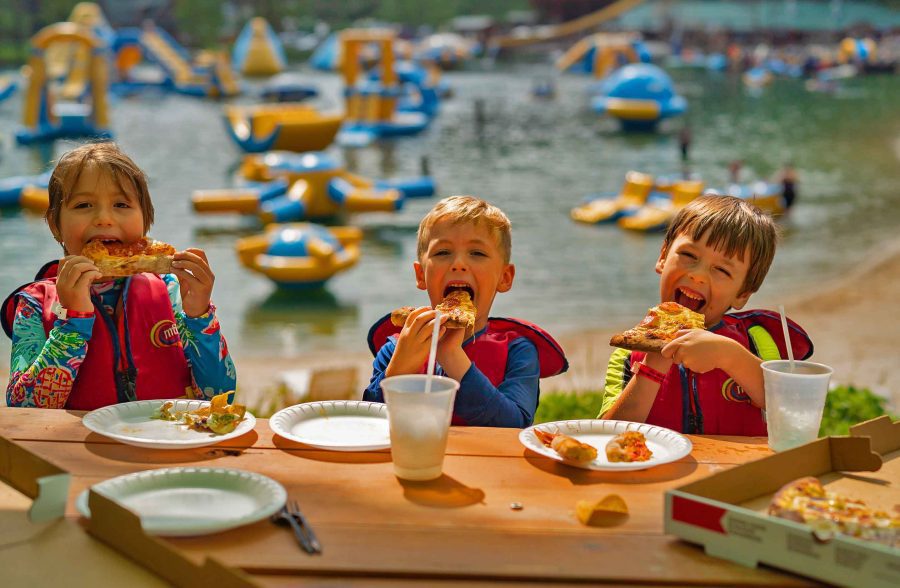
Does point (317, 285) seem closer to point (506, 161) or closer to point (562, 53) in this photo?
point (506, 161)

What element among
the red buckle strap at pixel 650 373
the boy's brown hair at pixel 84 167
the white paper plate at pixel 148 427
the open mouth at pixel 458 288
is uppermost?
the boy's brown hair at pixel 84 167

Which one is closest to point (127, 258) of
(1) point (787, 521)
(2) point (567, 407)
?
(1) point (787, 521)

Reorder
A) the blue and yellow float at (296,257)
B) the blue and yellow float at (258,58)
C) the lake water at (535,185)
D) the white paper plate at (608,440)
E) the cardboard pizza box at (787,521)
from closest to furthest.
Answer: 1. the cardboard pizza box at (787,521)
2. the white paper plate at (608,440)
3. the blue and yellow float at (296,257)
4. the lake water at (535,185)
5. the blue and yellow float at (258,58)

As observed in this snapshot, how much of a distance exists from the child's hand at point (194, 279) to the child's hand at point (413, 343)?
657 millimetres

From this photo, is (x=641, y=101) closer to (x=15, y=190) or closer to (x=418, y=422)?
(x=15, y=190)

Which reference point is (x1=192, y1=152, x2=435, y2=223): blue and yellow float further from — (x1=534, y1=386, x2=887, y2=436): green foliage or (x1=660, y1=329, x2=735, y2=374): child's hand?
(x1=660, y1=329, x2=735, y2=374): child's hand

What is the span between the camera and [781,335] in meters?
3.11

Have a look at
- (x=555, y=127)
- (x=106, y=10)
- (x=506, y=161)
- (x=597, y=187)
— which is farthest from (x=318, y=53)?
(x=597, y=187)

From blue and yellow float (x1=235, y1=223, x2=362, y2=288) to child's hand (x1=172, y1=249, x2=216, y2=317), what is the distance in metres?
9.18

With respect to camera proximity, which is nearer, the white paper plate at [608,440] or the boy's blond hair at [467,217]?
the white paper plate at [608,440]

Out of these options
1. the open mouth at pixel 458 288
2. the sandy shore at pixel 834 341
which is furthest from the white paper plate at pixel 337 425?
the sandy shore at pixel 834 341

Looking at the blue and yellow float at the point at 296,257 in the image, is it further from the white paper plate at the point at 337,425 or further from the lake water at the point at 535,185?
the white paper plate at the point at 337,425

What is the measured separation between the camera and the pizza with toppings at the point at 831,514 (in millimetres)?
1783

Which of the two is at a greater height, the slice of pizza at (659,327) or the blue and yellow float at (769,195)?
the slice of pizza at (659,327)
